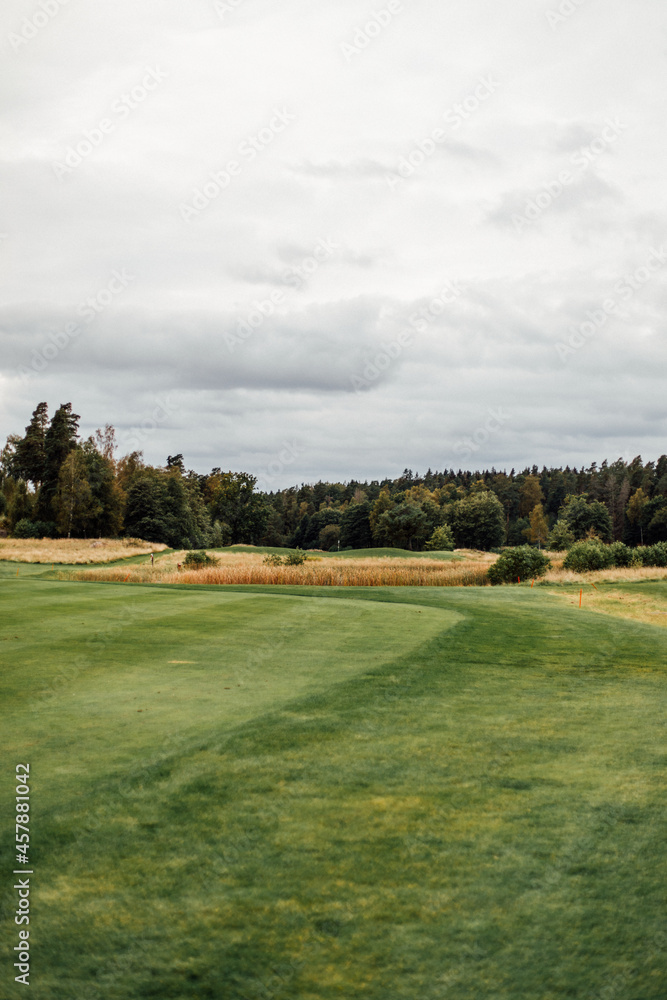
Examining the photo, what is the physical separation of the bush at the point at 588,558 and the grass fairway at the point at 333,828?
84.6 ft

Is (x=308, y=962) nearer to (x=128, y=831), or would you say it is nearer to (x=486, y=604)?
(x=128, y=831)

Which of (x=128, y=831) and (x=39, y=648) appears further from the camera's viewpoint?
(x=39, y=648)

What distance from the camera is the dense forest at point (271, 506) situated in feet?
252

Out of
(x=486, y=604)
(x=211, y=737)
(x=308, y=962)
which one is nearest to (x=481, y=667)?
(x=211, y=737)

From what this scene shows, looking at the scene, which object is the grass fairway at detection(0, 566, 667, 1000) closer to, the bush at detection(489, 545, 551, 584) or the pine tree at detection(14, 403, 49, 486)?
the bush at detection(489, 545, 551, 584)

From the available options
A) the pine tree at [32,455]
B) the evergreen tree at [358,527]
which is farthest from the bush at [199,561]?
the evergreen tree at [358,527]

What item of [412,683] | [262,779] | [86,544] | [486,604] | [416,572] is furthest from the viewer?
[86,544]

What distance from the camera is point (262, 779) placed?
5754mm

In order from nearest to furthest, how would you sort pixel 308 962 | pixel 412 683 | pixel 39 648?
pixel 308 962
pixel 412 683
pixel 39 648

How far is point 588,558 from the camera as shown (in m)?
35.7

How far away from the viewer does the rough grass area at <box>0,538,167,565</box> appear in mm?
48188

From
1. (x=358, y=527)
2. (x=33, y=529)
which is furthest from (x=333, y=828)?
(x=358, y=527)

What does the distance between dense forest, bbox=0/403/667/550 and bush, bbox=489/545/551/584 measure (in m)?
49.6

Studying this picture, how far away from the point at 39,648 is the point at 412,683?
546cm
